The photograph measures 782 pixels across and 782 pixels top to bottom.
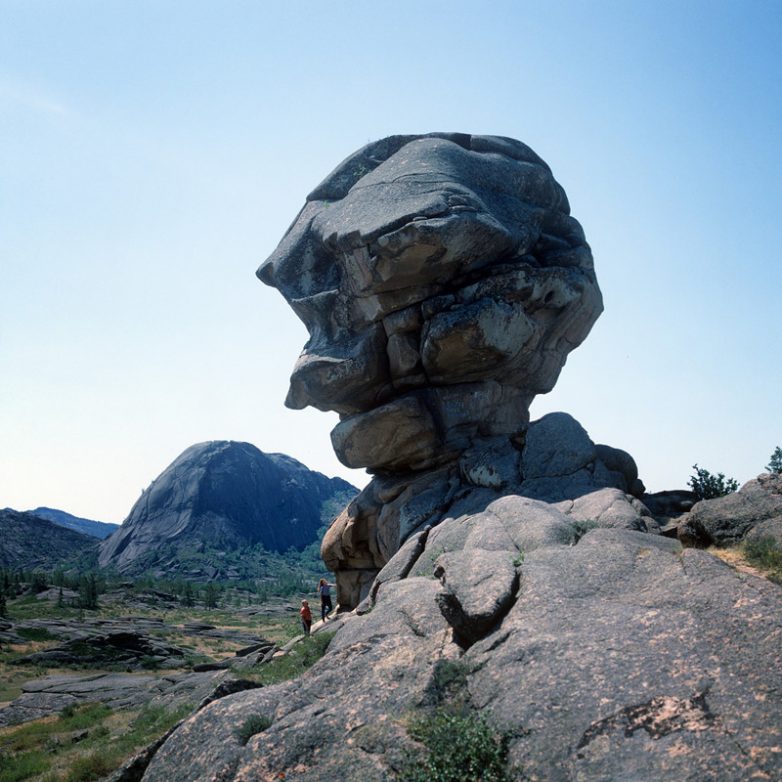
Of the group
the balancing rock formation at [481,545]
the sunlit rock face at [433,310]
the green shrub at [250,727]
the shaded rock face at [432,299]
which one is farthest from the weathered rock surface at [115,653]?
the green shrub at [250,727]

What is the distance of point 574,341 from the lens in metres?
27.1

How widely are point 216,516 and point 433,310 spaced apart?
12826 centimetres

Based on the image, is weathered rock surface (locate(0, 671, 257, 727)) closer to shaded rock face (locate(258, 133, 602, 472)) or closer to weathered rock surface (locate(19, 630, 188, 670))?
weathered rock surface (locate(19, 630, 188, 670))

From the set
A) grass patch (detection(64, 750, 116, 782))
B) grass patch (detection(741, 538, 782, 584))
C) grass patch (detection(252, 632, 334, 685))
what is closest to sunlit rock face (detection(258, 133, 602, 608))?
grass patch (detection(252, 632, 334, 685))

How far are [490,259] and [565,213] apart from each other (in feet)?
19.7

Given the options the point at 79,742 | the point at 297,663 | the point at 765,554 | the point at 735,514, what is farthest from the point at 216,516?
the point at 765,554

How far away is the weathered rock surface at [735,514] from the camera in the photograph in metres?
13.6

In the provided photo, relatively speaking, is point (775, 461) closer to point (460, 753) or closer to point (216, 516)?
point (460, 753)

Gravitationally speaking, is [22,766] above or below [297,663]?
below

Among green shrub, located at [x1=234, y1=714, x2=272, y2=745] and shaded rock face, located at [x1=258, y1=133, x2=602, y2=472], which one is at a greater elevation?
shaded rock face, located at [x1=258, y1=133, x2=602, y2=472]

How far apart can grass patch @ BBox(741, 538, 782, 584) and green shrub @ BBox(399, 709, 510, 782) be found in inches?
229

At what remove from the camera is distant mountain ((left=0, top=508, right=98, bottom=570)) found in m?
112

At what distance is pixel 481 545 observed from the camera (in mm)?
15781

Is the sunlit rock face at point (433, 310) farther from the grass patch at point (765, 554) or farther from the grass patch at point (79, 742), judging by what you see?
the grass patch at point (765, 554)
